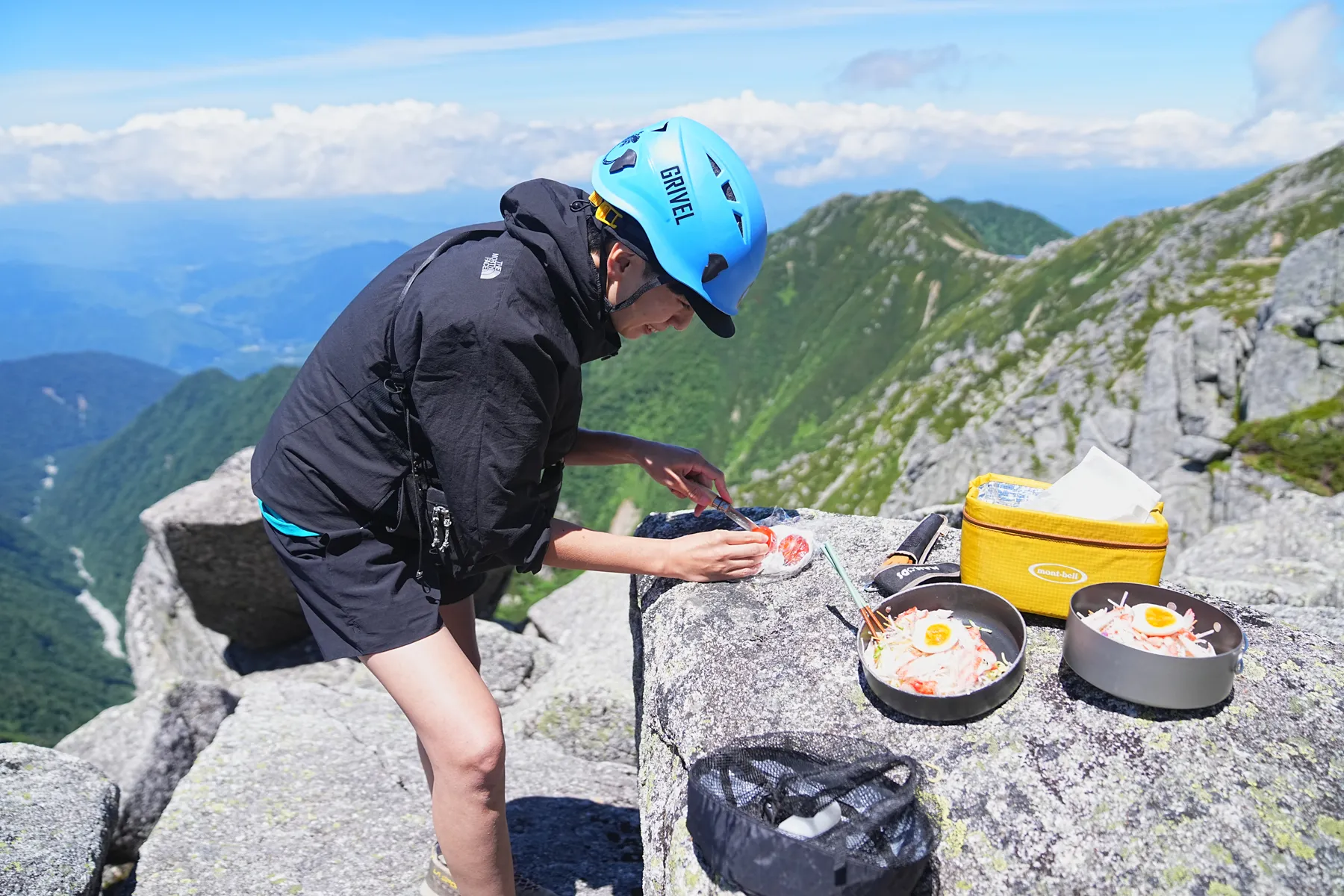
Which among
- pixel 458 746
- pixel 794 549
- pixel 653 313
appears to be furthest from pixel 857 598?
pixel 458 746

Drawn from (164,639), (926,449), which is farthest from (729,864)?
(926,449)

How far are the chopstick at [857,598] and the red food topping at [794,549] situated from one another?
19 cm

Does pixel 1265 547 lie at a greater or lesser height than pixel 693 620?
lesser

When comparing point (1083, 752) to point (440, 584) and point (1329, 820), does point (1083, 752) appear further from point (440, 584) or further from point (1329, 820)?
point (440, 584)

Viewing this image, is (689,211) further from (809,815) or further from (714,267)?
(809,815)

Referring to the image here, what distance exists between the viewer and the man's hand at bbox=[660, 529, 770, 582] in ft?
21.9

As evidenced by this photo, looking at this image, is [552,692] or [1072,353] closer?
[552,692]

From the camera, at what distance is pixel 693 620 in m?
6.73

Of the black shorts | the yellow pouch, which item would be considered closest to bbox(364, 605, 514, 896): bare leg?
the black shorts

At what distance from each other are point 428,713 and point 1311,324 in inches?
3439

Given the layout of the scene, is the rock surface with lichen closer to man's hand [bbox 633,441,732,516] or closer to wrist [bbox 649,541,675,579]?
wrist [bbox 649,541,675,579]

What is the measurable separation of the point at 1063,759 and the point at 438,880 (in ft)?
16.1

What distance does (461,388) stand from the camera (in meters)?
4.90

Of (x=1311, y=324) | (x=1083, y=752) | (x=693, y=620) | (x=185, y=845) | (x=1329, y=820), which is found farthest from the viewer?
(x=1311, y=324)
